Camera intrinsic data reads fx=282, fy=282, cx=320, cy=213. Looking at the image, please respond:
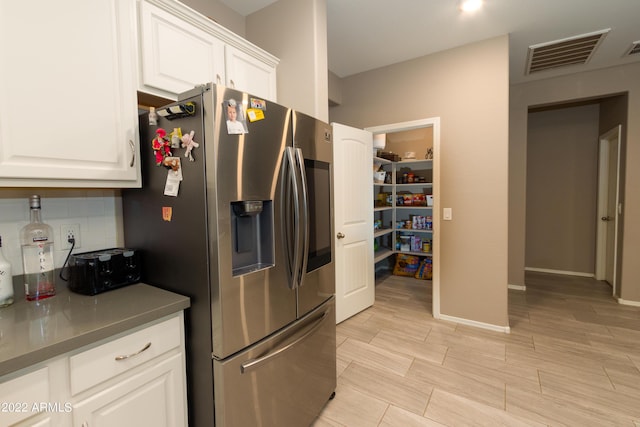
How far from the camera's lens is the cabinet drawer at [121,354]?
0.91m

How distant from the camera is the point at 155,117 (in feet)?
4.28

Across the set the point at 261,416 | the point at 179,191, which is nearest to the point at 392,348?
the point at 261,416

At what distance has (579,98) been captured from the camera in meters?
3.48

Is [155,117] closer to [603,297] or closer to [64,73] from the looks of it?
[64,73]

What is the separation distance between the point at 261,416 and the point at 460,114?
299cm

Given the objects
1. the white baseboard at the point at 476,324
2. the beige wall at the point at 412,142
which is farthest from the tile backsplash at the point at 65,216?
the beige wall at the point at 412,142

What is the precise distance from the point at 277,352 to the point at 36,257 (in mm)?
1146

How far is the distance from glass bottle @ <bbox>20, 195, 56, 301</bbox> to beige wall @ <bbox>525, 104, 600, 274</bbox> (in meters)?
5.89

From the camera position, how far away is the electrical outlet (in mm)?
1414

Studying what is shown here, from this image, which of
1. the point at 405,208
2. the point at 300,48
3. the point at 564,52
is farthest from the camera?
the point at 405,208

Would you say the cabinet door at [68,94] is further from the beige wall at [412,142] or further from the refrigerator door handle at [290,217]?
the beige wall at [412,142]

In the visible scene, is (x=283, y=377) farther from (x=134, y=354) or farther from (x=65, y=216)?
(x=65, y=216)

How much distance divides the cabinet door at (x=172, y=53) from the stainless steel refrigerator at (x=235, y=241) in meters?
0.26

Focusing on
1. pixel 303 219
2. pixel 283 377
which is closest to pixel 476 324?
pixel 283 377
